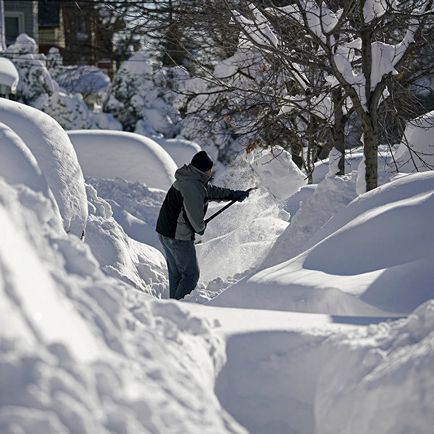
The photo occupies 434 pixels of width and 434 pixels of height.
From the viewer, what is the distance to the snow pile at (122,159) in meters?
14.2

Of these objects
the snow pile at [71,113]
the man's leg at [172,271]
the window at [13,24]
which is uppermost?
the man's leg at [172,271]

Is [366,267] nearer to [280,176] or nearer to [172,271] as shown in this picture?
[172,271]

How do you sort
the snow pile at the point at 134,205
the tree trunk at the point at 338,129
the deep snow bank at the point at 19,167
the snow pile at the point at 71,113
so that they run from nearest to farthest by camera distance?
1. the deep snow bank at the point at 19,167
2. the tree trunk at the point at 338,129
3. the snow pile at the point at 134,205
4. the snow pile at the point at 71,113

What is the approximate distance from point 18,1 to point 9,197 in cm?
3726

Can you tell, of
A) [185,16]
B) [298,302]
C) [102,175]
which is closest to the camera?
[298,302]

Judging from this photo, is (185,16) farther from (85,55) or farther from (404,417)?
(85,55)

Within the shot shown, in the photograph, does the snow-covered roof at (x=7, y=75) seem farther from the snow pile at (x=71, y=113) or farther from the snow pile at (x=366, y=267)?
the snow pile at (x=366, y=267)

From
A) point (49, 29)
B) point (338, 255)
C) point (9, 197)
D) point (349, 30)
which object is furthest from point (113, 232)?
point (49, 29)

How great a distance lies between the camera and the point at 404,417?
3.36m

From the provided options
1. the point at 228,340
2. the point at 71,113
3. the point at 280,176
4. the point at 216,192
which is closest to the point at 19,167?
the point at 216,192

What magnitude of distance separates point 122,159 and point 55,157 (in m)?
6.13

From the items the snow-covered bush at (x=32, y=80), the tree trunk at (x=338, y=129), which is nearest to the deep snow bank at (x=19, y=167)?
the tree trunk at (x=338, y=129)

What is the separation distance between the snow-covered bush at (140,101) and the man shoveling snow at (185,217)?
19740 mm

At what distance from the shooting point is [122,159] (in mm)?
14375
